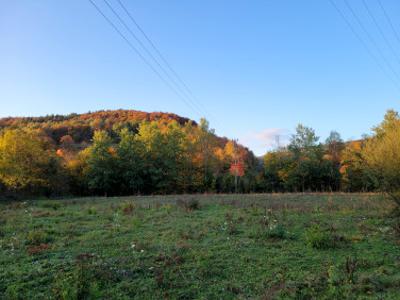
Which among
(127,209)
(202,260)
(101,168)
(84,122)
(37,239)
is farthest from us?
(84,122)

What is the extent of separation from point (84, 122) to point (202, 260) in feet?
352

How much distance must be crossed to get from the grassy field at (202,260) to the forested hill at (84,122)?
62.9m

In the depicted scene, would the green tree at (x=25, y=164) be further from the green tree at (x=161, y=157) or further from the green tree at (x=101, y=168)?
the green tree at (x=161, y=157)

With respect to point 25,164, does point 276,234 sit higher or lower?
lower

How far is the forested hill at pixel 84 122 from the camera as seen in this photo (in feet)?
295

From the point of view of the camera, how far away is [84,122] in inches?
4198

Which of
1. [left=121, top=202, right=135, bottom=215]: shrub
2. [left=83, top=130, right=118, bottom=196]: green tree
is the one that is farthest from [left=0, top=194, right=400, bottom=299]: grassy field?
[left=83, top=130, right=118, bottom=196]: green tree

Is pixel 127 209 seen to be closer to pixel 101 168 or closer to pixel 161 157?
pixel 101 168

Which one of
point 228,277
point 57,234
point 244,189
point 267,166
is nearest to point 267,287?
point 228,277

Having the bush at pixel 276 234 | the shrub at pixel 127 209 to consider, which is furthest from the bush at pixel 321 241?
the shrub at pixel 127 209

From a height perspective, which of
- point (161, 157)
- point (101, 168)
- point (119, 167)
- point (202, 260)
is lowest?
point (202, 260)

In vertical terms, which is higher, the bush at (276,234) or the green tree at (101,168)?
the green tree at (101,168)

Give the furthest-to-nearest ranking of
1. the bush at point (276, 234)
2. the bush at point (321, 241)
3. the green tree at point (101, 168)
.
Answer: the green tree at point (101, 168), the bush at point (276, 234), the bush at point (321, 241)

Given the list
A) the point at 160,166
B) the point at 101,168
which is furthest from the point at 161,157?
the point at 101,168
